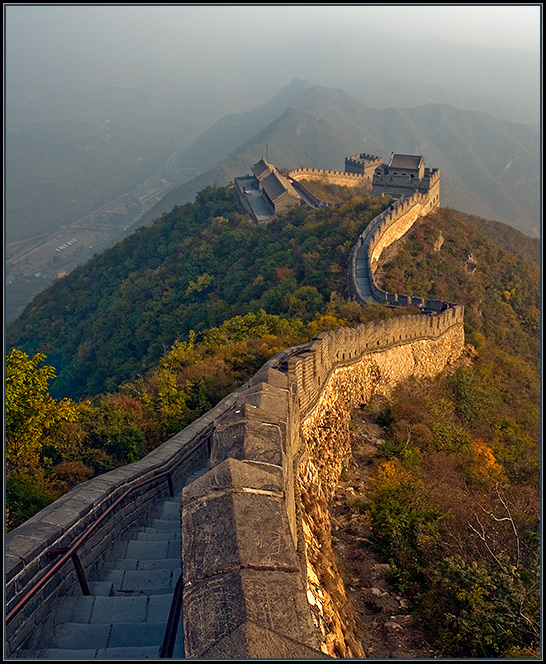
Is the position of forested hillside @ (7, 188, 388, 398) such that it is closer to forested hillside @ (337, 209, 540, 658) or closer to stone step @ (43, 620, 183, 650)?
forested hillside @ (337, 209, 540, 658)

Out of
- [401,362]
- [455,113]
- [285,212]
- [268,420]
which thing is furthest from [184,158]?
[268,420]

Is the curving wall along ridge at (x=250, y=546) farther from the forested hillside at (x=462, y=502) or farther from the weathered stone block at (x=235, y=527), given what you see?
the forested hillside at (x=462, y=502)

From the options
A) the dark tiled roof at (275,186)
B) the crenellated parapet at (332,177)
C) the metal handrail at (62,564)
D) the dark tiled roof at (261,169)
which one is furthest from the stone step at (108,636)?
the crenellated parapet at (332,177)

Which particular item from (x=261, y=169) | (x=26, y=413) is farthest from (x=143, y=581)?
(x=261, y=169)

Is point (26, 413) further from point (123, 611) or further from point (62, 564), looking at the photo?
point (123, 611)

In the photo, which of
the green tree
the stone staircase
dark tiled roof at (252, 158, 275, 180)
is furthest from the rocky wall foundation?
dark tiled roof at (252, 158, 275, 180)

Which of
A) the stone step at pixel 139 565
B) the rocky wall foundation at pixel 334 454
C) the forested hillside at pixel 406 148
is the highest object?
the forested hillside at pixel 406 148

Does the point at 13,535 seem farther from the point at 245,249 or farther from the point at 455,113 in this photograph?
the point at 455,113
